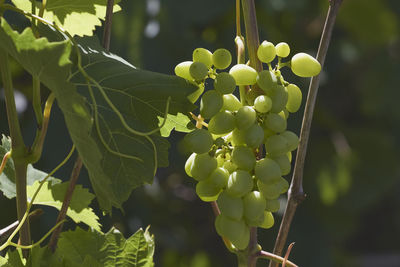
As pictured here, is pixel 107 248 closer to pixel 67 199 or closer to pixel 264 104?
pixel 67 199

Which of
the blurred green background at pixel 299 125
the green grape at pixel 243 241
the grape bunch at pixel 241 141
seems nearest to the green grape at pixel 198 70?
the grape bunch at pixel 241 141

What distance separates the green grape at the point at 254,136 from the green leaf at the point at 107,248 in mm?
124

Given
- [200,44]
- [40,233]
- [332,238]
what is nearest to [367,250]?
[332,238]

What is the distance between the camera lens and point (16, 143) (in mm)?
409

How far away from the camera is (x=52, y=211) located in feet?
3.56

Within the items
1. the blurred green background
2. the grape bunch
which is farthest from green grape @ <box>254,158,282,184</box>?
the blurred green background

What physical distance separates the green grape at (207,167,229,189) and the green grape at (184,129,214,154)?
0.02 meters

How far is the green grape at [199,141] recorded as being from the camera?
1.28 ft

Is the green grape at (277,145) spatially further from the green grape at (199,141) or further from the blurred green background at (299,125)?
the blurred green background at (299,125)

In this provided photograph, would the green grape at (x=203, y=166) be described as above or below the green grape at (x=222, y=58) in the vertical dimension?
below

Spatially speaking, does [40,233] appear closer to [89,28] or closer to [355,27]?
[89,28]

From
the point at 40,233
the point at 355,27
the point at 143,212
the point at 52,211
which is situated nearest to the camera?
the point at 52,211

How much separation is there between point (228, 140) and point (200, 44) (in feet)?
3.59

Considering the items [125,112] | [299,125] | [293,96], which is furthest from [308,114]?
[299,125]
